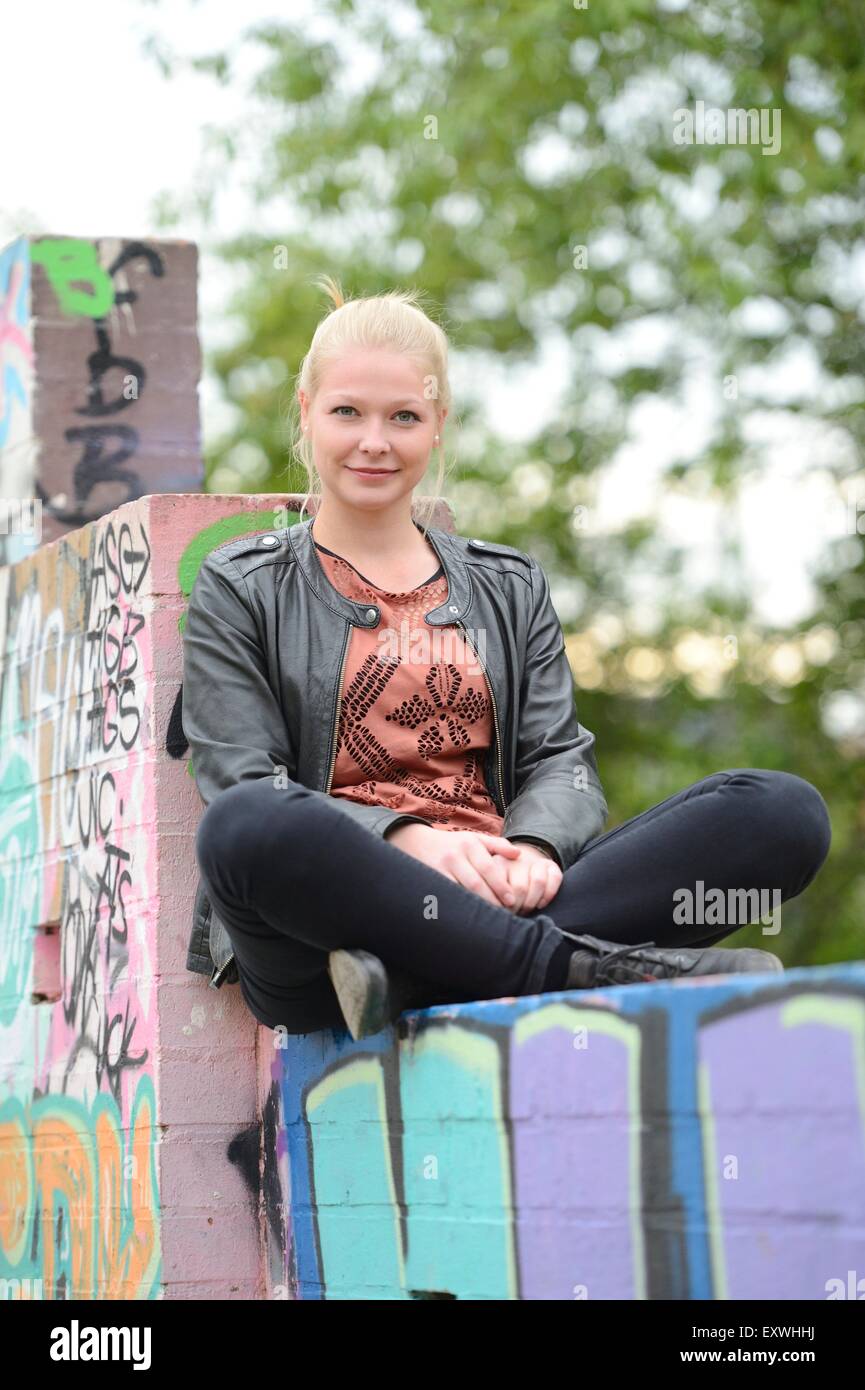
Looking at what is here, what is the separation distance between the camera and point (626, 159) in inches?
414

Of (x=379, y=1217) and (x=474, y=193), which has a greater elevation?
(x=474, y=193)

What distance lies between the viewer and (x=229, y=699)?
3.78m

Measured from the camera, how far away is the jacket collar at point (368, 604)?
3.96 meters

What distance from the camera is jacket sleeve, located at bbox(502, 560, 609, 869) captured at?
3.74 meters

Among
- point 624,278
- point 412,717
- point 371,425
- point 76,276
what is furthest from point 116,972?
point 624,278

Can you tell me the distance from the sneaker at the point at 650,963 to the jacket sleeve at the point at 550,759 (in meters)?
0.39

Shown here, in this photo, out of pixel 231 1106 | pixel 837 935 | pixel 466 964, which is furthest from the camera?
pixel 837 935

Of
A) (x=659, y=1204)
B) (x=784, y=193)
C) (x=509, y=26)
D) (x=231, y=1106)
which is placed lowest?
(x=659, y=1204)

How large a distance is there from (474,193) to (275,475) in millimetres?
3301

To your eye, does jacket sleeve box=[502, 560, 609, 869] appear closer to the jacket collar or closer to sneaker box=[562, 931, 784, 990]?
the jacket collar

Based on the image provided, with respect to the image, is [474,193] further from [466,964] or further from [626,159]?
[466,964]

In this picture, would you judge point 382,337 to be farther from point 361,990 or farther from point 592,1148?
point 592,1148
